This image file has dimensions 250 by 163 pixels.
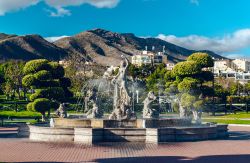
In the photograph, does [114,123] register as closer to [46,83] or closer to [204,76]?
[46,83]

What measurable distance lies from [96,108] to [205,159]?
12.2 meters

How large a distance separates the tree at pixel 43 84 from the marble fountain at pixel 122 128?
48.3 feet

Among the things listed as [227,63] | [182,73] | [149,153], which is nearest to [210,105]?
[182,73]

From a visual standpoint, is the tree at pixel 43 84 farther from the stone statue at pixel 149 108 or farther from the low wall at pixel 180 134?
the low wall at pixel 180 134

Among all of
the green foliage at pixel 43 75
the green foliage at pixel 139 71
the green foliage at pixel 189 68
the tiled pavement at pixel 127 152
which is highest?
the green foliage at pixel 139 71

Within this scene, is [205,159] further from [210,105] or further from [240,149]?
[210,105]

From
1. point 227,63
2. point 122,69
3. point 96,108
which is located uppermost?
point 227,63

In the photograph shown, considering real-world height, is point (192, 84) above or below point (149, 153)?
above

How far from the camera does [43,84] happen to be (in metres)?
46.1

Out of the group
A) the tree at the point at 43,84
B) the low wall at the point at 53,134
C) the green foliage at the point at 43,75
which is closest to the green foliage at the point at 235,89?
the tree at the point at 43,84

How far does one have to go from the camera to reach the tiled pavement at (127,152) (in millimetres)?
16906

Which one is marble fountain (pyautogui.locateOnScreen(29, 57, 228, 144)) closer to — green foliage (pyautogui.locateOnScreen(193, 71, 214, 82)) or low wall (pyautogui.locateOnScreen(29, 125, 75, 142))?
low wall (pyautogui.locateOnScreen(29, 125, 75, 142))

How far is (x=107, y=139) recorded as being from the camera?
2302 centimetres

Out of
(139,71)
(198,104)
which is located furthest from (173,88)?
(139,71)
